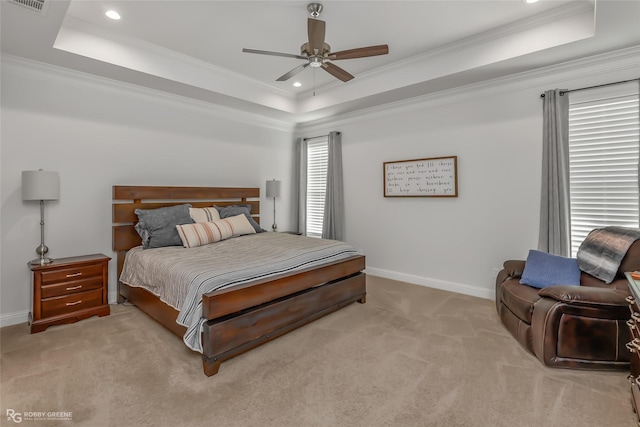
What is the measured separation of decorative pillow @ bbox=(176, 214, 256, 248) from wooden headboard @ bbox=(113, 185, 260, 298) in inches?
24.2

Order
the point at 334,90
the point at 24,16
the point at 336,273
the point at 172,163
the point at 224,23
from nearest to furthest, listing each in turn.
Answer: the point at 24,16
the point at 224,23
the point at 336,273
the point at 172,163
the point at 334,90

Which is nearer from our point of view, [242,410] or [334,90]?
[242,410]

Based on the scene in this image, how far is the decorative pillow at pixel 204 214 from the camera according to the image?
392 centimetres

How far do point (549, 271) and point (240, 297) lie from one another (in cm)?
271

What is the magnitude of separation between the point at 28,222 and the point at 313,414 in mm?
3417

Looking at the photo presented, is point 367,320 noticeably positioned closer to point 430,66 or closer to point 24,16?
point 430,66

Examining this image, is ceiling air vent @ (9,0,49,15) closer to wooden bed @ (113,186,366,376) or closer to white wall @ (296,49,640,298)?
wooden bed @ (113,186,366,376)

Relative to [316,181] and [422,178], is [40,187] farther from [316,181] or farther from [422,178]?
[422,178]

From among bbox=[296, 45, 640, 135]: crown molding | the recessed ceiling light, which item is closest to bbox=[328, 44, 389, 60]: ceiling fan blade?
bbox=[296, 45, 640, 135]: crown molding

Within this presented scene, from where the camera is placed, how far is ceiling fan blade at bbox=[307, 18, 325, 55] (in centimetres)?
229

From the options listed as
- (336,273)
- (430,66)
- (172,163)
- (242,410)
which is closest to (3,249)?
(172,163)

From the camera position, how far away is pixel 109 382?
206 cm

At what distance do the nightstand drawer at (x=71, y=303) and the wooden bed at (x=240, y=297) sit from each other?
329 millimetres

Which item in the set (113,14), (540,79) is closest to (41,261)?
(113,14)
